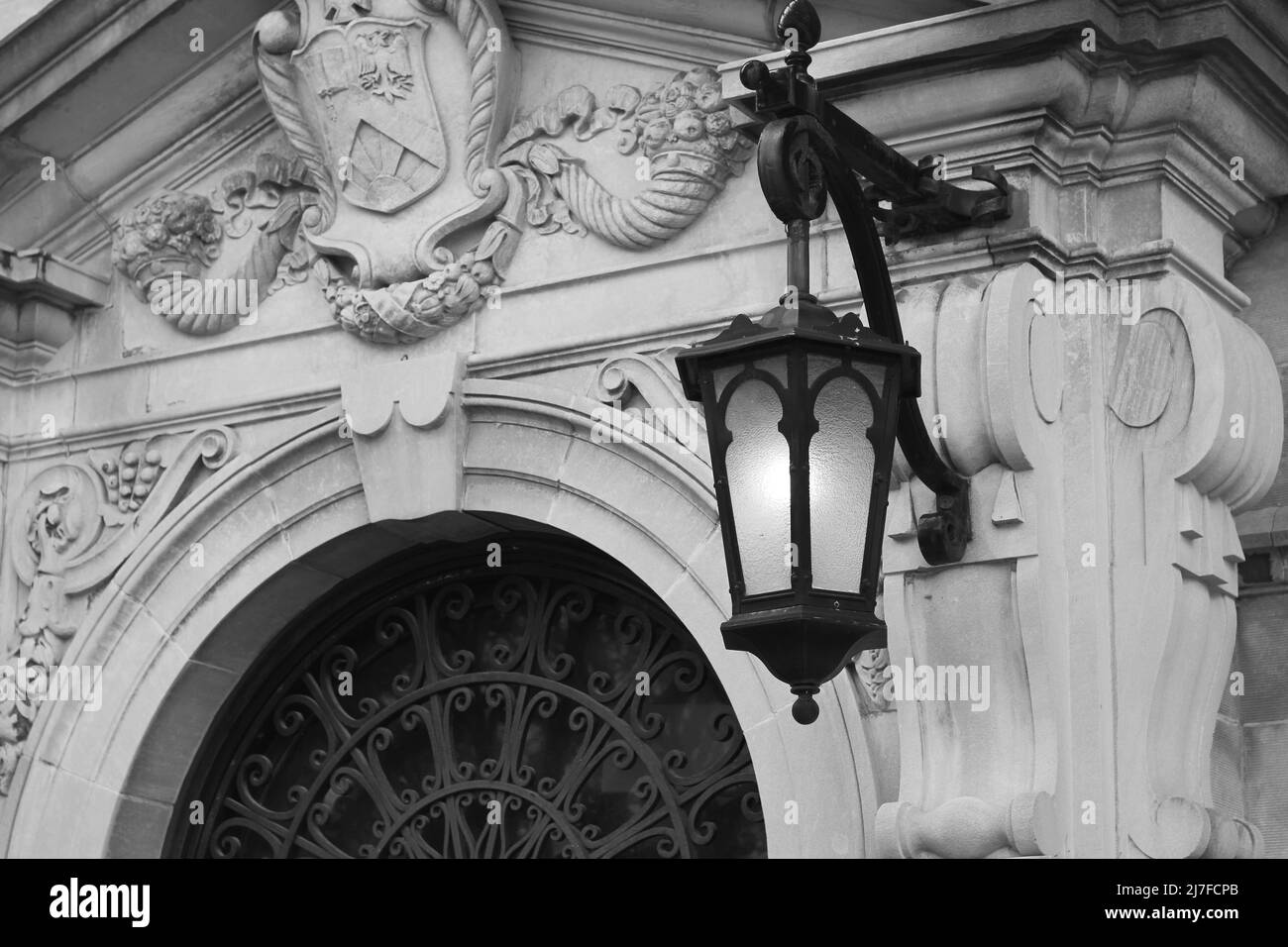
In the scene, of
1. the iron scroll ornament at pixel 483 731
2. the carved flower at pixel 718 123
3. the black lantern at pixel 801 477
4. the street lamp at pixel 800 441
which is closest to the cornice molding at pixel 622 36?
Result: the carved flower at pixel 718 123

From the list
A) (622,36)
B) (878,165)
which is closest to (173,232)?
(622,36)

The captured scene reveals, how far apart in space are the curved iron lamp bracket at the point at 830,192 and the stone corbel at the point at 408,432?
167cm

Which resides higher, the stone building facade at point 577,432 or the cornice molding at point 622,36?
the cornice molding at point 622,36

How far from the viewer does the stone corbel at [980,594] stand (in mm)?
5336

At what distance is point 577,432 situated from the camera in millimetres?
6406

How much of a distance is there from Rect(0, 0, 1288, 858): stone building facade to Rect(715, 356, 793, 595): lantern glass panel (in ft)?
3.39

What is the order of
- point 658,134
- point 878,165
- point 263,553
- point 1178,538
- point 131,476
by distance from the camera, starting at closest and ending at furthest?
point 878,165 → point 1178,538 → point 658,134 → point 263,553 → point 131,476

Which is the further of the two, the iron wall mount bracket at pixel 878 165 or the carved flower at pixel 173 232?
the carved flower at pixel 173 232

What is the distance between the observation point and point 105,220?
7410 millimetres

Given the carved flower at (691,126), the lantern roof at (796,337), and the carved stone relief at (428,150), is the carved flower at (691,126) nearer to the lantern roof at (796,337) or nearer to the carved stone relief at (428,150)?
the carved stone relief at (428,150)

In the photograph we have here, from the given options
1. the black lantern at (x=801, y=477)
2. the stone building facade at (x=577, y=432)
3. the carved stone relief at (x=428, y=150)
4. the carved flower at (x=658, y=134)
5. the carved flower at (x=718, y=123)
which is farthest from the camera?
the carved stone relief at (x=428, y=150)

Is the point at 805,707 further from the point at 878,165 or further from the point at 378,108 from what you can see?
the point at 378,108

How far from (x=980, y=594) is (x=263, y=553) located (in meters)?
2.37
